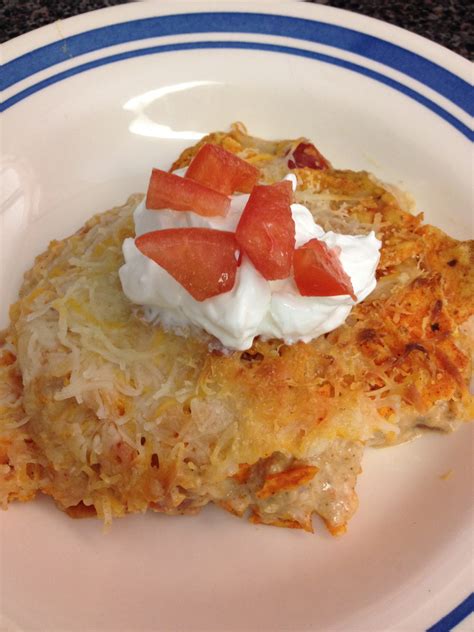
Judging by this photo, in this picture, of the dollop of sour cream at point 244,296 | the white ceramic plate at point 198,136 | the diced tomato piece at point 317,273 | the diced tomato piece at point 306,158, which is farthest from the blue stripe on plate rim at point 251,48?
the diced tomato piece at point 317,273

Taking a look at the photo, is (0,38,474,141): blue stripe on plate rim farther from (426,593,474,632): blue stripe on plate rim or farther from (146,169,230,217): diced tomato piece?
(426,593,474,632): blue stripe on plate rim

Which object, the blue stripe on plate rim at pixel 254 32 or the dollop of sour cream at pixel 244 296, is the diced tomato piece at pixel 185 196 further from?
the blue stripe on plate rim at pixel 254 32

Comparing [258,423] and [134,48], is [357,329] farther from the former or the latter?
[134,48]

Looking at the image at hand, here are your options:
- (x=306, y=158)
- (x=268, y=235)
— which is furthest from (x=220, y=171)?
(x=306, y=158)

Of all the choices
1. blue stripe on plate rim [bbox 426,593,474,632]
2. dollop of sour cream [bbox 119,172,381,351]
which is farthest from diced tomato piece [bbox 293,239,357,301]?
blue stripe on plate rim [bbox 426,593,474,632]

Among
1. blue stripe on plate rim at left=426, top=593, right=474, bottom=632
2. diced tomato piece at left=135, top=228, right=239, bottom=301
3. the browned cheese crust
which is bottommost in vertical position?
blue stripe on plate rim at left=426, top=593, right=474, bottom=632

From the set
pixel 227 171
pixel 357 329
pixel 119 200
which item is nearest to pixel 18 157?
pixel 119 200
